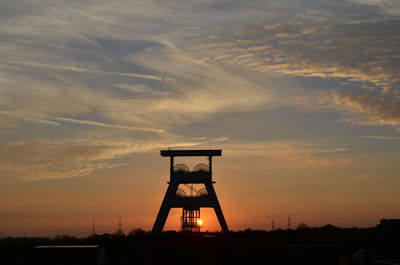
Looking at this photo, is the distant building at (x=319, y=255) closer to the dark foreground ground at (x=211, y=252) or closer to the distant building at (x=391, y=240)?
the dark foreground ground at (x=211, y=252)

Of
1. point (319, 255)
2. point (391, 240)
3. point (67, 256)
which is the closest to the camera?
point (67, 256)

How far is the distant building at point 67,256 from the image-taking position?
1764 inches

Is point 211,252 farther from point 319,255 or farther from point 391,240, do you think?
point 391,240

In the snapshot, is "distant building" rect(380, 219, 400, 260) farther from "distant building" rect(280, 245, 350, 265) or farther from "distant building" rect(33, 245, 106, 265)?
"distant building" rect(33, 245, 106, 265)

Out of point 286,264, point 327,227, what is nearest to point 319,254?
point 286,264

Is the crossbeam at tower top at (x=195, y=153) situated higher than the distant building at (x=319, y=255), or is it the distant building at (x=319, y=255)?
the crossbeam at tower top at (x=195, y=153)

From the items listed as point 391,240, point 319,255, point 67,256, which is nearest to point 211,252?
point 319,255

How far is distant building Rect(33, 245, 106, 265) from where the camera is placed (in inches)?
1764

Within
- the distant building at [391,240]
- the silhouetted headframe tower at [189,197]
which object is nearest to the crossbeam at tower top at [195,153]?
the silhouetted headframe tower at [189,197]

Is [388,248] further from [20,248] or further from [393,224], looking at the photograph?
[20,248]

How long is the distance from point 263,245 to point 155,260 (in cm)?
2840

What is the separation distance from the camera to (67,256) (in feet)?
147

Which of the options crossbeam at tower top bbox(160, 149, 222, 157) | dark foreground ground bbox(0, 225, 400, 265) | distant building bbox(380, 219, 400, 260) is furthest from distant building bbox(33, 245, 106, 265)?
distant building bbox(380, 219, 400, 260)

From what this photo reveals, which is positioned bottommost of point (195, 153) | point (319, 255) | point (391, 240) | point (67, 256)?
point (319, 255)
